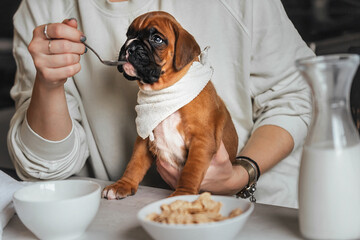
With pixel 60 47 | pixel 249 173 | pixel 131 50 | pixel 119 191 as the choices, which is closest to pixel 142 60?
pixel 131 50

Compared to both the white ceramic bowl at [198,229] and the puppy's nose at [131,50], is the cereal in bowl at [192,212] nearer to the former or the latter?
the white ceramic bowl at [198,229]

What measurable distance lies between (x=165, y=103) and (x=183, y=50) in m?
0.11

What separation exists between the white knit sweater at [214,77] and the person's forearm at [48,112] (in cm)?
15

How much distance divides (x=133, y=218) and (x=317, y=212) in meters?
0.34

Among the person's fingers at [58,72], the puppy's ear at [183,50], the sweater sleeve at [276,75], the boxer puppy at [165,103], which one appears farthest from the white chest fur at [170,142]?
the sweater sleeve at [276,75]

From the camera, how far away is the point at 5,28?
3.07 meters

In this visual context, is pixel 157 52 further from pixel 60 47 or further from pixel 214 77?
pixel 214 77

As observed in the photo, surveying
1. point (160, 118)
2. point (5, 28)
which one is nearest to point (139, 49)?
point (160, 118)

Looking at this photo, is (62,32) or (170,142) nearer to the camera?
(62,32)

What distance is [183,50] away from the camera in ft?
3.04

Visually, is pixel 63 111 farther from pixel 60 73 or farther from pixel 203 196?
pixel 203 196

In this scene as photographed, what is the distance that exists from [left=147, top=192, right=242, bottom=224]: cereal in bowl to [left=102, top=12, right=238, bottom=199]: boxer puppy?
19 cm

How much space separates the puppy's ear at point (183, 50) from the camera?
3.02ft

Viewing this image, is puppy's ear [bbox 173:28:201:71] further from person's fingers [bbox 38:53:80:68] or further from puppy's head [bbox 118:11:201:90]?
person's fingers [bbox 38:53:80:68]
